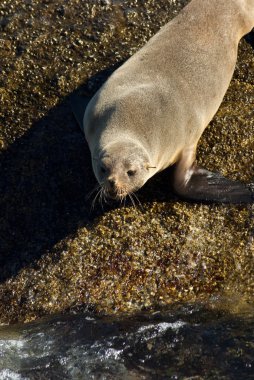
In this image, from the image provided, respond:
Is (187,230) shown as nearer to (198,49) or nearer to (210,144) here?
(210,144)

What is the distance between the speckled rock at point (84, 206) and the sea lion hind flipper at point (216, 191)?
0.09 m

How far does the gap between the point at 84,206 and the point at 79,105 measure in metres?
1.23

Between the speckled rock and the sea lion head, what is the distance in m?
0.36

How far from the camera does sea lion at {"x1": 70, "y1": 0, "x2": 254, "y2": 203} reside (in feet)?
23.4

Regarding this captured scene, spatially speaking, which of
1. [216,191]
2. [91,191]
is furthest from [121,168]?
[216,191]

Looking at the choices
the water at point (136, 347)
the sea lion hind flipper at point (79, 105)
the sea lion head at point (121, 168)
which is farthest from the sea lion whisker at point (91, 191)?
the water at point (136, 347)

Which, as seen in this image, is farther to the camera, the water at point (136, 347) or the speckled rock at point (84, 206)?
the speckled rock at point (84, 206)

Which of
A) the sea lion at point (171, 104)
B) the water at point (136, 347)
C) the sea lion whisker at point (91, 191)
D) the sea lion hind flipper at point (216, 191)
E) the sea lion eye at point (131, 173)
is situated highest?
the sea lion at point (171, 104)

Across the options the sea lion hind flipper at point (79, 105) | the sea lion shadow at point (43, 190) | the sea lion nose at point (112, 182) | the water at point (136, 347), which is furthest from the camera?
the sea lion hind flipper at point (79, 105)

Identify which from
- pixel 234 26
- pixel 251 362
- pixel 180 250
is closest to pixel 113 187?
pixel 180 250

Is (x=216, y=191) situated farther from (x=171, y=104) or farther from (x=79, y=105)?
(x=79, y=105)

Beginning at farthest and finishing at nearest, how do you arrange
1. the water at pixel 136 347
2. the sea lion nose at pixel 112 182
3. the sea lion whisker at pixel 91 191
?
the sea lion whisker at pixel 91 191, the sea lion nose at pixel 112 182, the water at pixel 136 347

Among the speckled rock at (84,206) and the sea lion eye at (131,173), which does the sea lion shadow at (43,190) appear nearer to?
the speckled rock at (84,206)

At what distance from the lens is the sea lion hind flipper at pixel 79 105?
7816 millimetres
